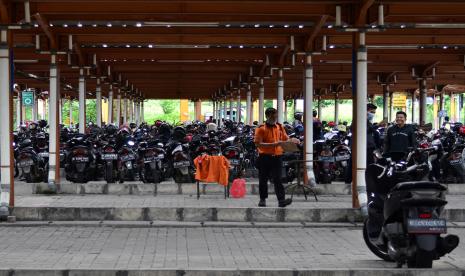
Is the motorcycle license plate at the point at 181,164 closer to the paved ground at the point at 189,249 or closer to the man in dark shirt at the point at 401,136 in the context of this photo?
→ the man in dark shirt at the point at 401,136

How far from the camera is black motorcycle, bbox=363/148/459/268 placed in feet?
28.1

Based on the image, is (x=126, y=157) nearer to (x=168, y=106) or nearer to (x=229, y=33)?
(x=229, y=33)

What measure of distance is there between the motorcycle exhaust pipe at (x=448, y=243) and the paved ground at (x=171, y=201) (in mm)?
6276

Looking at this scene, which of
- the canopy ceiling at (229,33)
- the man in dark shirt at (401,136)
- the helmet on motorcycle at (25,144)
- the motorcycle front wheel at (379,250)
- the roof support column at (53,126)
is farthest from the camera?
the helmet on motorcycle at (25,144)

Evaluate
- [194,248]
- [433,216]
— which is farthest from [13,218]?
[433,216]

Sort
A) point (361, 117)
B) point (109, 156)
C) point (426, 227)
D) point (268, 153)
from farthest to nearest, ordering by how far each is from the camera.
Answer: point (109, 156), point (268, 153), point (361, 117), point (426, 227)

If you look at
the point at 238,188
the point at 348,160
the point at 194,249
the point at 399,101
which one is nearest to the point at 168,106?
the point at 399,101

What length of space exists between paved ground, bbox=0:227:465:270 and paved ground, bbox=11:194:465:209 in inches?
89.5

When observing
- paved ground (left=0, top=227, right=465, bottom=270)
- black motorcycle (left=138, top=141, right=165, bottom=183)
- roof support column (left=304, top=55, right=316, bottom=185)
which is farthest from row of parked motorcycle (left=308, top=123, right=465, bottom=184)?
paved ground (left=0, top=227, right=465, bottom=270)

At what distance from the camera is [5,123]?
13766mm

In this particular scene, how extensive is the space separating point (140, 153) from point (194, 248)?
8.80m

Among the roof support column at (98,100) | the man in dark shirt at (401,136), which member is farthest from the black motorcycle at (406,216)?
the roof support column at (98,100)

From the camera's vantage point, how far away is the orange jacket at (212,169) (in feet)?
52.8

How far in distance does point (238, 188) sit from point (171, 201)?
4.50 ft
